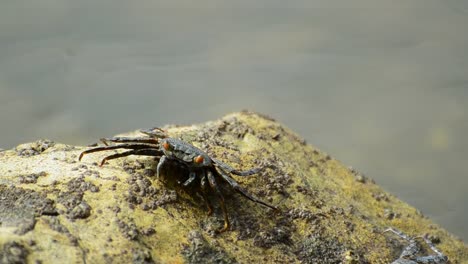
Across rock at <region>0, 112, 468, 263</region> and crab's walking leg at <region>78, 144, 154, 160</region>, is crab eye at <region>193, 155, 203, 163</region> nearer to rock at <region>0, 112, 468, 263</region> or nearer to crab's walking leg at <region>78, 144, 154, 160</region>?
rock at <region>0, 112, 468, 263</region>

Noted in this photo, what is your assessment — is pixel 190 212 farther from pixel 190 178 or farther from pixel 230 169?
pixel 230 169

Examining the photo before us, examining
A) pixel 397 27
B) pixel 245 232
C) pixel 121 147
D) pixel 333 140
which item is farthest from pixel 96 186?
pixel 397 27

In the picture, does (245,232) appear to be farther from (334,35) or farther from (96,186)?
(334,35)

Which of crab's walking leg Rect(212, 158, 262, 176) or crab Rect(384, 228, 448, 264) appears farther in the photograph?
crab Rect(384, 228, 448, 264)

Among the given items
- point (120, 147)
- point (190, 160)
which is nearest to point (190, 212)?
point (190, 160)

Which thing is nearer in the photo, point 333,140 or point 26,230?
point 26,230

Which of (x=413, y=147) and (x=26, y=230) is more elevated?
(x=413, y=147)

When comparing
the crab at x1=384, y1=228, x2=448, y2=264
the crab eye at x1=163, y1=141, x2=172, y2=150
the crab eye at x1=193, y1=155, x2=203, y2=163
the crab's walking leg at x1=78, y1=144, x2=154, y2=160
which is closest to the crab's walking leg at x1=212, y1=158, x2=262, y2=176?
the crab eye at x1=193, y1=155, x2=203, y2=163
